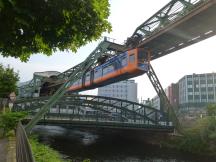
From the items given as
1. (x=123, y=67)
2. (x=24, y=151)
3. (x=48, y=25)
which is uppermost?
(x=123, y=67)

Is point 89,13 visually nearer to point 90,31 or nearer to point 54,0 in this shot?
point 90,31

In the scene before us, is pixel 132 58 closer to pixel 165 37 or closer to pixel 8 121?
pixel 165 37

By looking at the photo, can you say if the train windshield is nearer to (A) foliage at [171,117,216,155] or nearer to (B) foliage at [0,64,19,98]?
(A) foliage at [171,117,216,155]

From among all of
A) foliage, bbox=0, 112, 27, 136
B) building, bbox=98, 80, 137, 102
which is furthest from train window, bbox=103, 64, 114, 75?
building, bbox=98, 80, 137, 102

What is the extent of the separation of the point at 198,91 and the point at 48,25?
110 metres

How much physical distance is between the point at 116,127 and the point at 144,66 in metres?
10.2

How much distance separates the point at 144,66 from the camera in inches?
1190

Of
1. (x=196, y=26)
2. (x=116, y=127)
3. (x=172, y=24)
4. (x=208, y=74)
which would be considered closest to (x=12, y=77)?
(x=116, y=127)

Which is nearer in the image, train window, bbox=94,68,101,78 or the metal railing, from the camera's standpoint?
the metal railing

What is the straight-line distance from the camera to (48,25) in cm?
654

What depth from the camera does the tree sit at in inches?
227

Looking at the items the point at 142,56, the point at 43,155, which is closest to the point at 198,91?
the point at 142,56

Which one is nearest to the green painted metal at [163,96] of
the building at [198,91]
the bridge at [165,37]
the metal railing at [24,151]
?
the bridge at [165,37]

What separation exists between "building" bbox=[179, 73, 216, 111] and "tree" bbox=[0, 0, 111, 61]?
104083 millimetres
